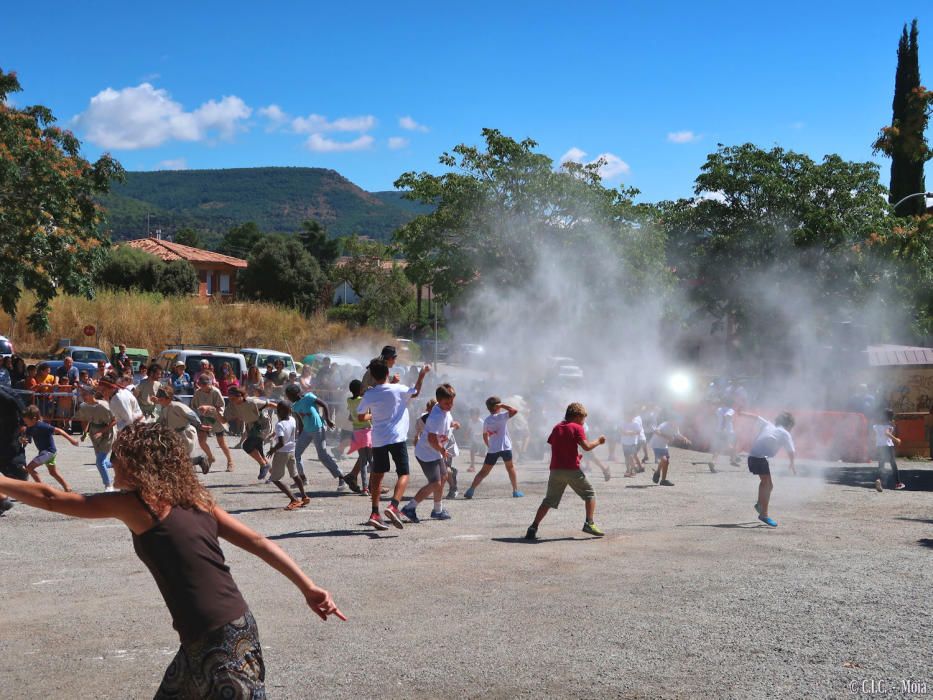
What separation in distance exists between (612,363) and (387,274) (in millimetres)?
34515

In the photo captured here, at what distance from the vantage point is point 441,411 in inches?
439

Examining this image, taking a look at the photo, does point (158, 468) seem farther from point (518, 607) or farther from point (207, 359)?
point (207, 359)

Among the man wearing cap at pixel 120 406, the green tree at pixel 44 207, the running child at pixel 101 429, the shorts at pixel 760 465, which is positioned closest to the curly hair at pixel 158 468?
the shorts at pixel 760 465

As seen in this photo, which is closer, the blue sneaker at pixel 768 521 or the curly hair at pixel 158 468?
the curly hair at pixel 158 468

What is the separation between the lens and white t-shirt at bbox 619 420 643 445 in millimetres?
16172

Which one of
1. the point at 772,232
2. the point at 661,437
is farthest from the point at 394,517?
the point at 772,232

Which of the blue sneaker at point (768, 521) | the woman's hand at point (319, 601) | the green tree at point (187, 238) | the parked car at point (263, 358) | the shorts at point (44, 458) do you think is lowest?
the blue sneaker at point (768, 521)

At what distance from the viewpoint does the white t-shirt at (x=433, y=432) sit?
10766mm

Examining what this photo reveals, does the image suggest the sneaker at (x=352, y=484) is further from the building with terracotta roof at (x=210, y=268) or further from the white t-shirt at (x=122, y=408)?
the building with terracotta roof at (x=210, y=268)

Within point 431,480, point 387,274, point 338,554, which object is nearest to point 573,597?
point 338,554

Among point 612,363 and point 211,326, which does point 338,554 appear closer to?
point 612,363

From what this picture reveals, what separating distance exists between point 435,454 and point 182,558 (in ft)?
24.6

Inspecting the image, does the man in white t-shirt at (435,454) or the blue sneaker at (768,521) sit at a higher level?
the man in white t-shirt at (435,454)

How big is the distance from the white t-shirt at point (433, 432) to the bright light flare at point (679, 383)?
1836 centimetres
